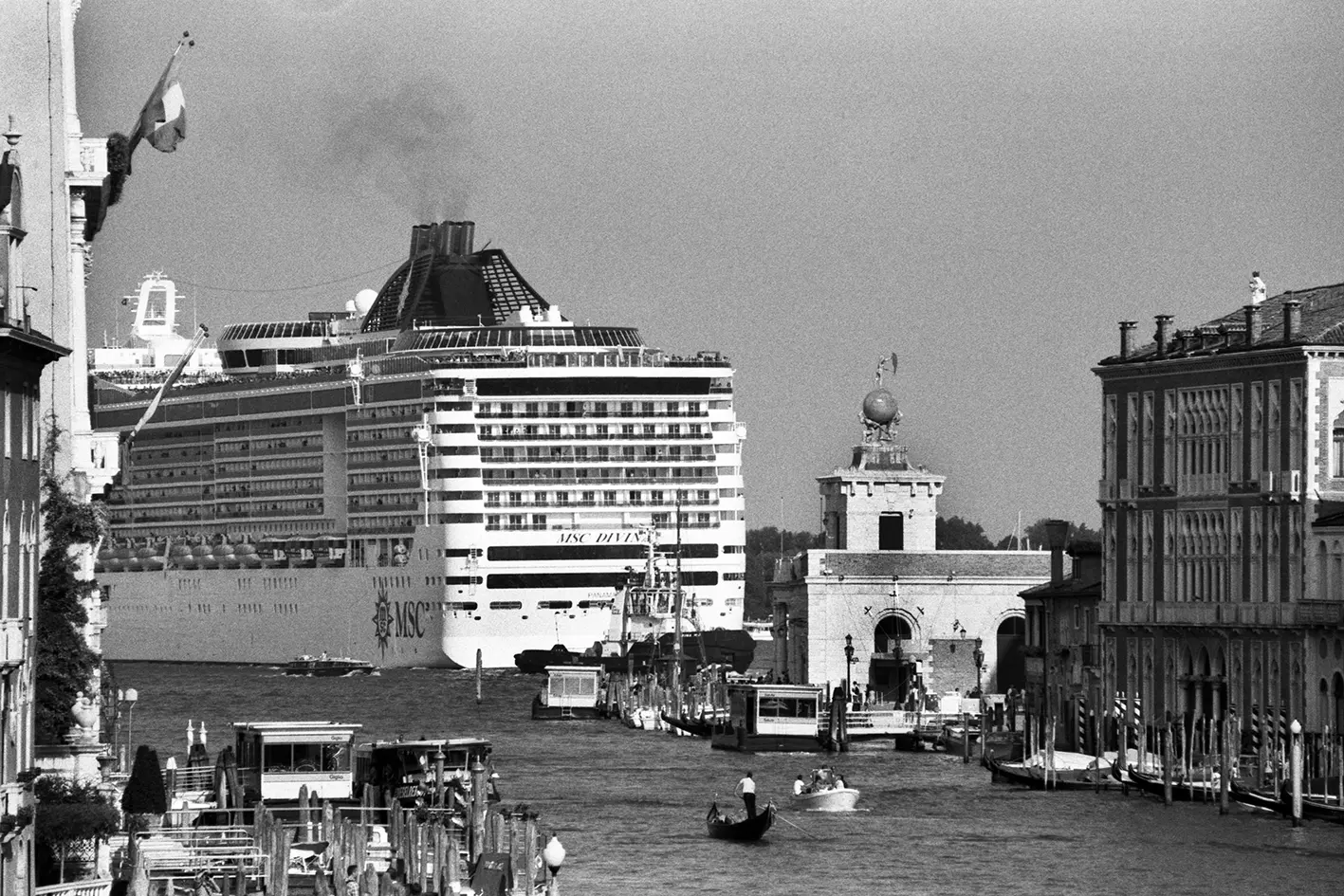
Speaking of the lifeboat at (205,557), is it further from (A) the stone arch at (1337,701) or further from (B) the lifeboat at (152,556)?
(A) the stone arch at (1337,701)

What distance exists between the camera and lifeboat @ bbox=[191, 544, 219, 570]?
15150 centimetres

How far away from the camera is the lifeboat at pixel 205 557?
152m

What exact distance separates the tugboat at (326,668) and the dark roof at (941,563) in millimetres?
33974

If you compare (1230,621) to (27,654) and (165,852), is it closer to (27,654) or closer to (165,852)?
(165,852)

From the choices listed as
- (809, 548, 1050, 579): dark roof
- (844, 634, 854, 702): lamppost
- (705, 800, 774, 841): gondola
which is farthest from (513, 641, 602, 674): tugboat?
(705, 800, 774, 841): gondola

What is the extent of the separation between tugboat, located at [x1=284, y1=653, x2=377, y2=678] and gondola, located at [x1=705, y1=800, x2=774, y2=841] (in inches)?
2994

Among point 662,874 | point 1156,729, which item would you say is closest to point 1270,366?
point 1156,729

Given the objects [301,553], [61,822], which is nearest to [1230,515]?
[61,822]

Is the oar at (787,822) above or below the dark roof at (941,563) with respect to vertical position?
below

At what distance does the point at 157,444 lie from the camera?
16038 centimetres

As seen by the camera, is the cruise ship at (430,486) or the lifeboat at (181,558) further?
the lifeboat at (181,558)

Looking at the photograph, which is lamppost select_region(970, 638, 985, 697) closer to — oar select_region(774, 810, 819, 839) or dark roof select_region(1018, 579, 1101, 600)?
dark roof select_region(1018, 579, 1101, 600)

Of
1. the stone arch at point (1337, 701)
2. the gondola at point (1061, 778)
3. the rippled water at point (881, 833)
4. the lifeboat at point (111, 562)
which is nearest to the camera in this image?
the rippled water at point (881, 833)

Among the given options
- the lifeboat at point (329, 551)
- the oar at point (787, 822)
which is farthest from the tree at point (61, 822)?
the lifeboat at point (329, 551)
